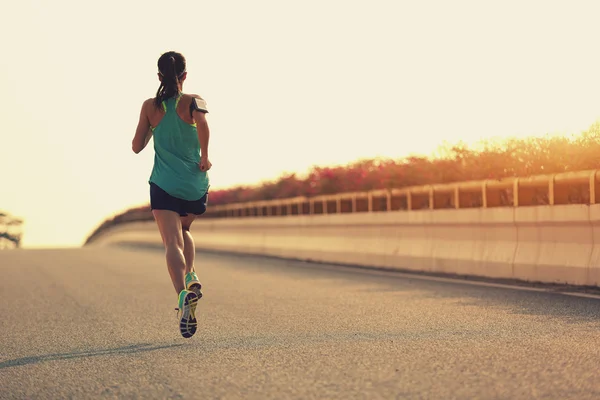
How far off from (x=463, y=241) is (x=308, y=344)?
778cm

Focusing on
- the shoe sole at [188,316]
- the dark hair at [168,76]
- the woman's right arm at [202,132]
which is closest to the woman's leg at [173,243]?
the shoe sole at [188,316]

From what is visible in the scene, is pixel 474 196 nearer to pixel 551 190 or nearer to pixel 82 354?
pixel 551 190

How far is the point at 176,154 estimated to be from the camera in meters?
8.73

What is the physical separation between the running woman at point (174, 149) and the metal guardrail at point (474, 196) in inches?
217

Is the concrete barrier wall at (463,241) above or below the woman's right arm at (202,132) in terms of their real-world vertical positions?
below

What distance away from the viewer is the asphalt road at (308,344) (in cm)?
618

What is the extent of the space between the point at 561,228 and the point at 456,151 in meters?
5.86

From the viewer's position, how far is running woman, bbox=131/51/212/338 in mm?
8680

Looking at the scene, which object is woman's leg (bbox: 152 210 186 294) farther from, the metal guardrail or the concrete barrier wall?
the metal guardrail

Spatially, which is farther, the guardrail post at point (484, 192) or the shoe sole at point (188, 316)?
the guardrail post at point (484, 192)

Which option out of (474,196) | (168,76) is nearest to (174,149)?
(168,76)

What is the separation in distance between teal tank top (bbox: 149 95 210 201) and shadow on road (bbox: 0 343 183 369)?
128cm

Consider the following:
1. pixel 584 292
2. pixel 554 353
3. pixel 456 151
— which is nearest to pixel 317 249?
pixel 456 151

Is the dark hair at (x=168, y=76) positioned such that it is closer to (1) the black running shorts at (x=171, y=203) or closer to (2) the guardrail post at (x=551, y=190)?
(1) the black running shorts at (x=171, y=203)
